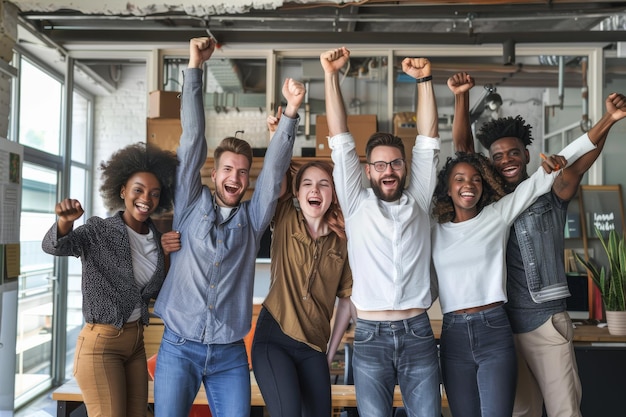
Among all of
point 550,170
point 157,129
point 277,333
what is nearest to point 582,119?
point 550,170

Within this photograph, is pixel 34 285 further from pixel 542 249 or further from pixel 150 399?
pixel 542 249

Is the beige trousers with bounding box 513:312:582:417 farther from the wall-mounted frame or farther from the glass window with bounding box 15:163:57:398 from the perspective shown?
the glass window with bounding box 15:163:57:398

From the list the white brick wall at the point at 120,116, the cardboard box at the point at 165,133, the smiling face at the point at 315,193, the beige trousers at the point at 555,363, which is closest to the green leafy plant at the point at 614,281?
the beige trousers at the point at 555,363

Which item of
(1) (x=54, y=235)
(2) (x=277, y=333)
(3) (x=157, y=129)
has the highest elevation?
(3) (x=157, y=129)

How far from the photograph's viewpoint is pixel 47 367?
20.8ft

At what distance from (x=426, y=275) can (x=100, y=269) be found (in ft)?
4.46

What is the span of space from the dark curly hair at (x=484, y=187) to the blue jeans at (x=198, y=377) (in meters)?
1.13

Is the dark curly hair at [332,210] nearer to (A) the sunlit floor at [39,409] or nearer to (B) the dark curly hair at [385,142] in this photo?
(B) the dark curly hair at [385,142]

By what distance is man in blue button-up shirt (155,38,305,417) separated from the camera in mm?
2352

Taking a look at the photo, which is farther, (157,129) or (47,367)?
(47,367)

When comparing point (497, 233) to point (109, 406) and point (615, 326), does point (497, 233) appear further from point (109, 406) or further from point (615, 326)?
point (615, 326)

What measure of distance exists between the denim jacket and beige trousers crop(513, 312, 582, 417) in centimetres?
14

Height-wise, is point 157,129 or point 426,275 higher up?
point 157,129

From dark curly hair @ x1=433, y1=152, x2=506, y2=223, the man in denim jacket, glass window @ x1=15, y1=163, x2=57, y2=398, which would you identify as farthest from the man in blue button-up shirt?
glass window @ x1=15, y1=163, x2=57, y2=398
